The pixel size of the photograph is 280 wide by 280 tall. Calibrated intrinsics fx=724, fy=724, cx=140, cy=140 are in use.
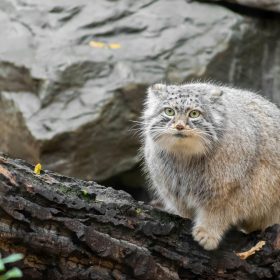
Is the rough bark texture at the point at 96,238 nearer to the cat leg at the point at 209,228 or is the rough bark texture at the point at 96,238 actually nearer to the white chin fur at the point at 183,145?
the cat leg at the point at 209,228

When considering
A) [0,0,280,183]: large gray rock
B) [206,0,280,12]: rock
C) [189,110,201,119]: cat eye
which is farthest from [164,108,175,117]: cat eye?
[206,0,280,12]: rock

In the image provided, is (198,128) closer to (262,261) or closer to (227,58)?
(262,261)

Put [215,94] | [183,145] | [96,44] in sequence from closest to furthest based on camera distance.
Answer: [183,145], [215,94], [96,44]

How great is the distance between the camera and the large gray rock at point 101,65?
846cm

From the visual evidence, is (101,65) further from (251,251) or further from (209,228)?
(251,251)

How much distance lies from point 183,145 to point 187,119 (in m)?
0.19

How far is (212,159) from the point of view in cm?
530

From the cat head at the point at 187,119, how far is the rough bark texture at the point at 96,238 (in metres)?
0.55

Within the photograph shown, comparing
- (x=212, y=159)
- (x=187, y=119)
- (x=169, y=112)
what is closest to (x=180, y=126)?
(x=187, y=119)

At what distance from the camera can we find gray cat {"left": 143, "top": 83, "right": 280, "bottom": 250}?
5195mm

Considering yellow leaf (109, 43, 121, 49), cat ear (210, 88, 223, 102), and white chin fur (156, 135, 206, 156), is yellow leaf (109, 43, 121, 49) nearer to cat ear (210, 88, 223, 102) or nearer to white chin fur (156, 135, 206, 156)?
cat ear (210, 88, 223, 102)

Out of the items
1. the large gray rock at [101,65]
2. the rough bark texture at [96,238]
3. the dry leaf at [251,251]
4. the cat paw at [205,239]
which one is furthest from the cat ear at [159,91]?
the large gray rock at [101,65]

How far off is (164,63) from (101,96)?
89 centimetres

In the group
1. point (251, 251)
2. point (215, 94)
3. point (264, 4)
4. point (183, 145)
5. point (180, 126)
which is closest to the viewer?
point (251, 251)
